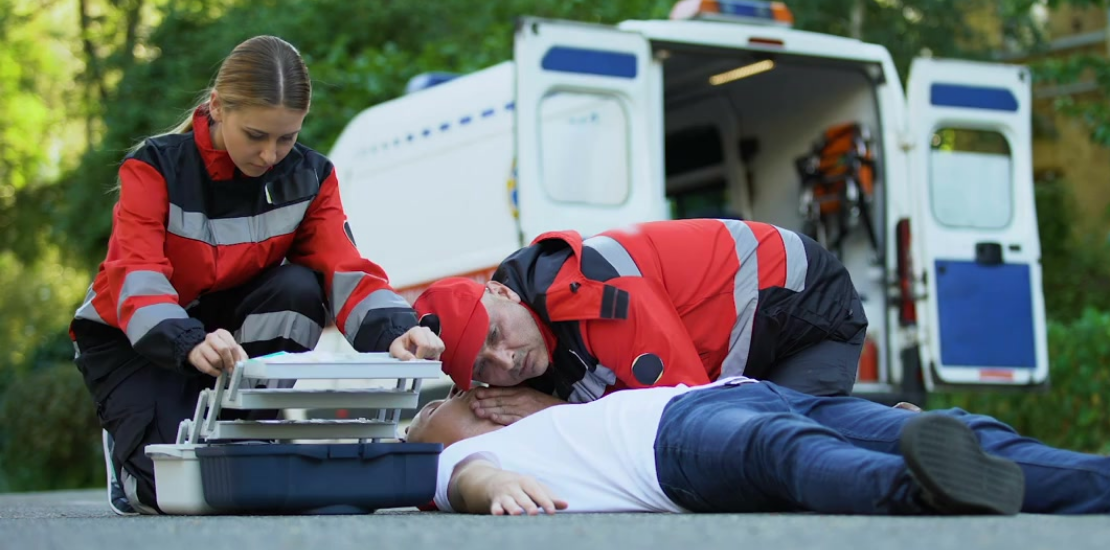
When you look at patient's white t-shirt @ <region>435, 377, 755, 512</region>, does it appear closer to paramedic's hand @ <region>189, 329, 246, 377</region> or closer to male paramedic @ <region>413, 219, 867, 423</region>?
male paramedic @ <region>413, 219, 867, 423</region>

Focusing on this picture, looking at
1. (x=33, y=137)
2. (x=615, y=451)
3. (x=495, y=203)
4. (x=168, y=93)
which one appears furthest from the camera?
(x=33, y=137)

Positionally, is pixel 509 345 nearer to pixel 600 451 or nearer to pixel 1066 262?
pixel 600 451

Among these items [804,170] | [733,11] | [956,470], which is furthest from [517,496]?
[804,170]

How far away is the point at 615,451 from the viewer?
12.1 feet

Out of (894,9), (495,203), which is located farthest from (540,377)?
(894,9)

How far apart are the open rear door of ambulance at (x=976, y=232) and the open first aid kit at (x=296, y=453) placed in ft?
13.8

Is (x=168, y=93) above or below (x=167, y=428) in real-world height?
above

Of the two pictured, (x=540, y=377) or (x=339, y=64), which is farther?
(x=339, y=64)

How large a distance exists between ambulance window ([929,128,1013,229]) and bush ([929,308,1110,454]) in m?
1.82

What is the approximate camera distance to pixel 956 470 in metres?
2.97

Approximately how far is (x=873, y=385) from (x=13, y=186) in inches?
711

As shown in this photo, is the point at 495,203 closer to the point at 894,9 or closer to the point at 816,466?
the point at 816,466

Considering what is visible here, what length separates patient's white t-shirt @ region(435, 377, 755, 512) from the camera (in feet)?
12.0

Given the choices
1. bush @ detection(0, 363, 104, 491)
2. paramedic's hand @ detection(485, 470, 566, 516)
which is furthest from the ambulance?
bush @ detection(0, 363, 104, 491)
